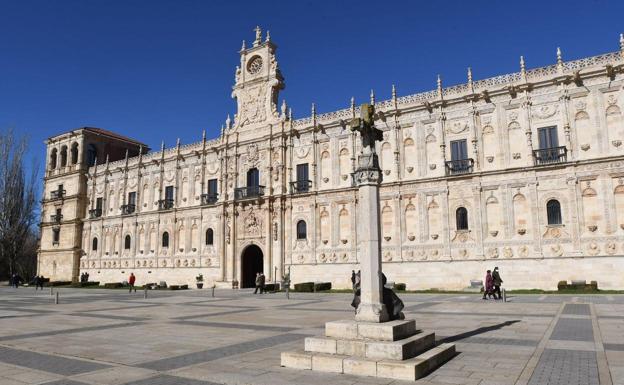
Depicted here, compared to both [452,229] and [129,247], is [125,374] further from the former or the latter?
[129,247]

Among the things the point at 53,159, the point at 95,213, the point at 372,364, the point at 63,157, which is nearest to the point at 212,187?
the point at 95,213

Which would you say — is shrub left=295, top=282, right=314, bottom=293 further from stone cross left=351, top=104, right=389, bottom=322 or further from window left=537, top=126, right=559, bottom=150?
stone cross left=351, top=104, right=389, bottom=322

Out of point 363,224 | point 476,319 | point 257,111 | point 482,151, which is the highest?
point 257,111

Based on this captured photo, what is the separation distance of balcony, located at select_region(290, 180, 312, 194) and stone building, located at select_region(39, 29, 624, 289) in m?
0.12

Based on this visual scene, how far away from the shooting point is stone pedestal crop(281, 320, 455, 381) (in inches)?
316

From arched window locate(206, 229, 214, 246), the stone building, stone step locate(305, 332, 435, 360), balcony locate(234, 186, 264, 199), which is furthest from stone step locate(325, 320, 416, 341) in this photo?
arched window locate(206, 229, 214, 246)

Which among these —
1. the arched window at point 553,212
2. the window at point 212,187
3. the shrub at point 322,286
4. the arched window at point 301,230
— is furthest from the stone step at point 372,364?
the window at point 212,187

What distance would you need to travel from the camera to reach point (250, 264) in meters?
43.5

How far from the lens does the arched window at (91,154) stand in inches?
2299

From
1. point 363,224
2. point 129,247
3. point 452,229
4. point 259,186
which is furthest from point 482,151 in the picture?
point 129,247

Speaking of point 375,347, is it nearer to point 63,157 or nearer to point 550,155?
point 550,155

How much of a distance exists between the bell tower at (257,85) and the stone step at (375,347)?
112 ft

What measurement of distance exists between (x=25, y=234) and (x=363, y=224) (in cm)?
6299

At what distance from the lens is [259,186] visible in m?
41.5
